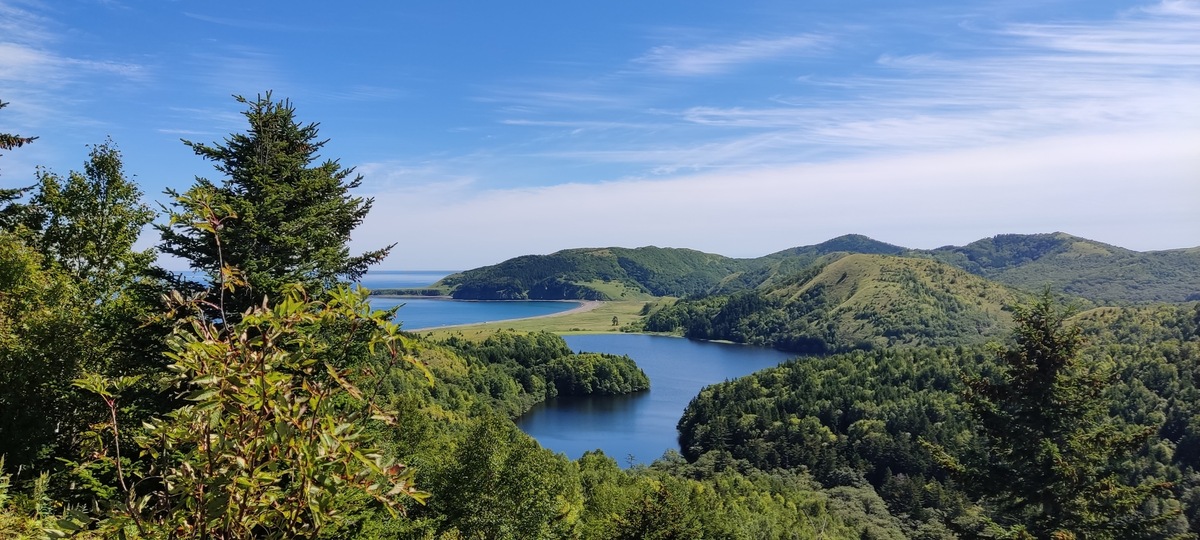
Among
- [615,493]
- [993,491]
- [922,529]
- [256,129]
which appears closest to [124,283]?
[256,129]

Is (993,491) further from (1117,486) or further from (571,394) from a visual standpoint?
(571,394)

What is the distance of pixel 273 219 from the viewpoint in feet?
42.2

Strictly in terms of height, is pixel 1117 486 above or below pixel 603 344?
above

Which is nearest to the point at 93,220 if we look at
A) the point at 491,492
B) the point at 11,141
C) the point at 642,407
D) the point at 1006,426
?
the point at 11,141

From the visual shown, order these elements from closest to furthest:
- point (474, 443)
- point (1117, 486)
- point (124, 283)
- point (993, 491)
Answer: point (1117, 486), point (993, 491), point (124, 283), point (474, 443)

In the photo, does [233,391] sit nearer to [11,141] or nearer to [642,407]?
[11,141]

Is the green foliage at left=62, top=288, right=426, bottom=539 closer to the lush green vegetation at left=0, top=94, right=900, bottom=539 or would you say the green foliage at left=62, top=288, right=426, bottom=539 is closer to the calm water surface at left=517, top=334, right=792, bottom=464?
the lush green vegetation at left=0, top=94, right=900, bottom=539

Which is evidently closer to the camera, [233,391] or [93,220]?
[233,391]

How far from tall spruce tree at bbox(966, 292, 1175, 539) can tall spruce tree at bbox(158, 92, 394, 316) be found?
15.8m

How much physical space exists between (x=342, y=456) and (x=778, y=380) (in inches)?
4109

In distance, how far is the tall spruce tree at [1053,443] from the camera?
42.5 ft

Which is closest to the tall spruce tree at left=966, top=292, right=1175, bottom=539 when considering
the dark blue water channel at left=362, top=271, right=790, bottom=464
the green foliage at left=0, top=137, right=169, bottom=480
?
the green foliage at left=0, top=137, right=169, bottom=480

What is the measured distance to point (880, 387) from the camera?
9550 centimetres

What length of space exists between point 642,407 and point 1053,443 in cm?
9311
